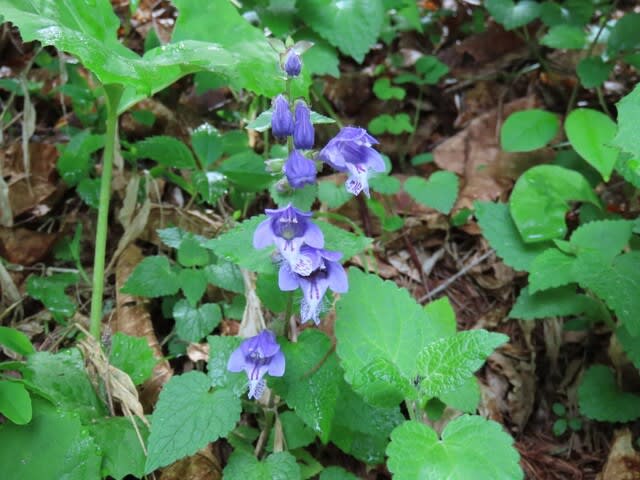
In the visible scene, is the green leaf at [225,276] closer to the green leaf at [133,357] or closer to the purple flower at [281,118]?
the green leaf at [133,357]

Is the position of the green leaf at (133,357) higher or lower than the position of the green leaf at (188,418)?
lower

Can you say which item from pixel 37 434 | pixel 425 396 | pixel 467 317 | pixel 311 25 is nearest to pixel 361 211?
pixel 467 317

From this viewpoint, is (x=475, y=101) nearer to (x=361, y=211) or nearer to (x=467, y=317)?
(x=361, y=211)

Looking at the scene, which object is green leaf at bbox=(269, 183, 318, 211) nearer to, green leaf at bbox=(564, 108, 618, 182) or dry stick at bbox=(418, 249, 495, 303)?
dry stick at bbox=(418, 249, 495, 303)

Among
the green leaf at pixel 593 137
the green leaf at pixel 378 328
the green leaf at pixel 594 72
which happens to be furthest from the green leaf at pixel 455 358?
the green leaf at pixel 594 72

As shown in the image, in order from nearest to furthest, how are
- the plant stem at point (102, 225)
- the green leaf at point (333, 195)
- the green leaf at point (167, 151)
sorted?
the plant stem at point (102, 225) → the green leaf at point (167, 151) → the green leaf at point (333, 195)
